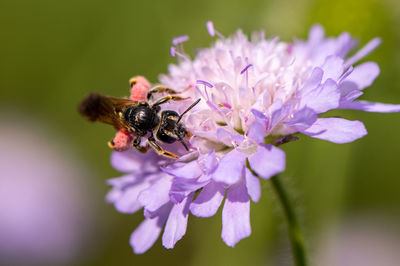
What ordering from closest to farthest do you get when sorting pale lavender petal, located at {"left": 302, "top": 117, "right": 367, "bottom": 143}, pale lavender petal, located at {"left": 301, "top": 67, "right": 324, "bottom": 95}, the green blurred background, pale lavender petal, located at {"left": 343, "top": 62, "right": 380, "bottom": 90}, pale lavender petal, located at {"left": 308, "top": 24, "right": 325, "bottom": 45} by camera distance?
pale lavender petal, located at {"left": 302, "top": 117, "right": 367, "bottom": 143}, pale lavender petal, located at {"left": 301, "top": 67, "right": 324, "bottom": 95}, pale lavender petal, located at {"left": 343, "top": 62, "right": 380, "bottom": 90}, pale lavender petal, located at {"left": 308, "top": 24, "right": 325, "bottom": 45}, the green blurred background

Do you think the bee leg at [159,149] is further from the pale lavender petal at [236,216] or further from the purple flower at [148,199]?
the pale lavender petal at [236,216]

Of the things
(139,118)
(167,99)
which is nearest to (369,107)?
(167,99)

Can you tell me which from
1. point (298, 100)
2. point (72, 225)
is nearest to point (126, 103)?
point (298, 100)

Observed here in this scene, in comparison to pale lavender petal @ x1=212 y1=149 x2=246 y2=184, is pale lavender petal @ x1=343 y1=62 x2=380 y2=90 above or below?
above

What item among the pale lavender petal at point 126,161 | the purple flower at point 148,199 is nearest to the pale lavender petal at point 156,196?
the purple flower at point 148,199

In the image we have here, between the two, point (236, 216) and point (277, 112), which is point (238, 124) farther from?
point (236, 216)

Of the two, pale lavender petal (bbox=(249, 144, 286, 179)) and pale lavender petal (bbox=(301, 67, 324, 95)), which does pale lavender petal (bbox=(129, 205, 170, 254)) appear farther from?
pale lavender petal (bbox=(301, 67, 324, 95))

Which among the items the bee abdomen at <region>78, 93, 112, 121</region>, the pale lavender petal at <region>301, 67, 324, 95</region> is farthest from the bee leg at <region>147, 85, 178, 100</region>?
the pale lavender petal at <region>301, 67, 324, 95</region>
